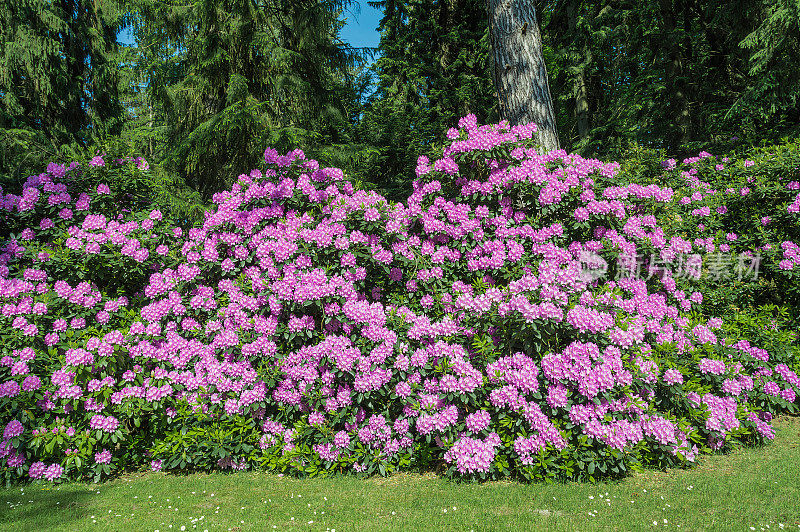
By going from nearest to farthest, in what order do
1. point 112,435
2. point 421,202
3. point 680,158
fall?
point 112,435 < point 421,202 < point 680,158

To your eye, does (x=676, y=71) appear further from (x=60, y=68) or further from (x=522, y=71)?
(x=60, y=68)

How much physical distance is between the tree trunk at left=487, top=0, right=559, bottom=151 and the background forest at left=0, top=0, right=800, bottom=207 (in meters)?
1.11

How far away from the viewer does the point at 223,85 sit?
830 centimetres

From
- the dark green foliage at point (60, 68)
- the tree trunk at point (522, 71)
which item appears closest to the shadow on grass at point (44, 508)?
the tree trunk at point (522, 71)

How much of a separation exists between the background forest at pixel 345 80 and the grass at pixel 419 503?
3.30m

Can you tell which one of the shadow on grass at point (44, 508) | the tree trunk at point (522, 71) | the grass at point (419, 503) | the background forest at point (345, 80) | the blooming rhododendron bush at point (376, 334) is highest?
the background forest at point (345, 80)

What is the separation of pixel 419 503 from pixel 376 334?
1251mm

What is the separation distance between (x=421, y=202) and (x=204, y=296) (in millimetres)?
2227

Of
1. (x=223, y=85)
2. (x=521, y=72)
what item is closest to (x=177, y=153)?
(x=223, y=85)

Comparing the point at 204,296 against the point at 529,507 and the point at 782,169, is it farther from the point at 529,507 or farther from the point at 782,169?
the point at 782,169

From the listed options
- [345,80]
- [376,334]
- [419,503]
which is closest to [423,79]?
[345,80]

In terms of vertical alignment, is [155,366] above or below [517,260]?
below

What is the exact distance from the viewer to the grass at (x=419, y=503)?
9.27 feet

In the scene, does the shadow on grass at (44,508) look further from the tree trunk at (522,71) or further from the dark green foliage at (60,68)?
the dark green foliage at (60,68)
